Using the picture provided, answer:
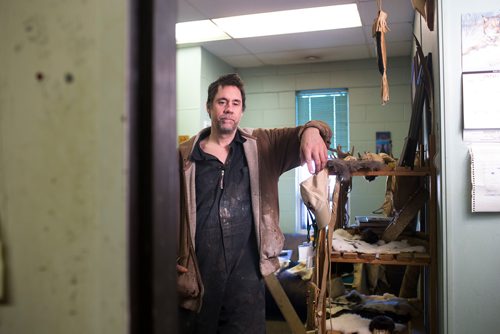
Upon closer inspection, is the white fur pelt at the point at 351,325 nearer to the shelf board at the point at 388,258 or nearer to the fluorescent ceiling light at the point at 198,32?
the shelf board at the point at 388,258

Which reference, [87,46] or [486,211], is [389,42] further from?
[87,46]

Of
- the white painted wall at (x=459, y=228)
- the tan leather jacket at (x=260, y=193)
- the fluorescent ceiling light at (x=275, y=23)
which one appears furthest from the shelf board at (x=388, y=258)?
the fluorescent ceiling light at (x=275, y=23)

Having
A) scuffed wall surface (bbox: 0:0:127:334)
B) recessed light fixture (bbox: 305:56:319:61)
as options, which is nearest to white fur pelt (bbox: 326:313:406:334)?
scuffed wall surface (bbox: 0:0:127:334)

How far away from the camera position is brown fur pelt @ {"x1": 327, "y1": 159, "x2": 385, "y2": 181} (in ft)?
6.44

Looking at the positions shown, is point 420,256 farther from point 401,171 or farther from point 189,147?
point 189,147

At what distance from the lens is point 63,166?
Result: 1.54 ft

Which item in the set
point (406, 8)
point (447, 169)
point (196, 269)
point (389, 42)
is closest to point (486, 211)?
point (447, 169)

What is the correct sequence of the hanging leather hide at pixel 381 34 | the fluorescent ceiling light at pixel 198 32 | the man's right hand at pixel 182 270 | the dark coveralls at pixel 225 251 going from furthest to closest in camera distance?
the fluorescent ceiling light at pixel 198 32, the hanging leather hide at pixel 381 34, the dark coveralls at pixel 225 251, the man's right hand at pixel 182 270

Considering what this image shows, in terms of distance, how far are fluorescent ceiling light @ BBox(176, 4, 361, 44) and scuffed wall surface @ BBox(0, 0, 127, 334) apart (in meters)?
3.22

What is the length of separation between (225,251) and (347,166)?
700mm

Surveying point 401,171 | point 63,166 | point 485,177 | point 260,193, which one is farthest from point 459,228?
point 63,166

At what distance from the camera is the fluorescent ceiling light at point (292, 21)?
11.4 feet

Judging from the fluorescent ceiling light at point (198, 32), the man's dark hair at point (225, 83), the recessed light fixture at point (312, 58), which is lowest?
the man's dark hair at point (225, 83)

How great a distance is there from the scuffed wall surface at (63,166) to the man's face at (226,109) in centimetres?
151
